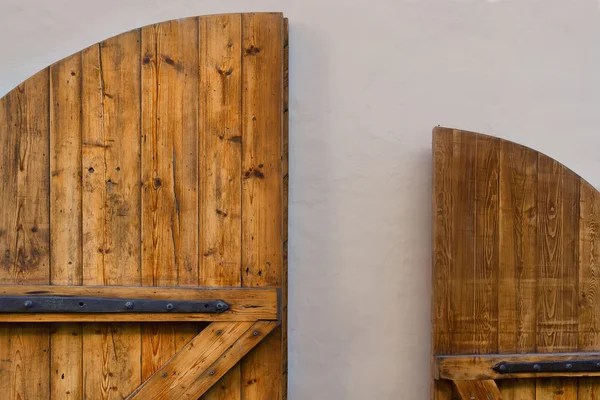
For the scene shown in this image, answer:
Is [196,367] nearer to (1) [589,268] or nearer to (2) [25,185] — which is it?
(2) [25,185]

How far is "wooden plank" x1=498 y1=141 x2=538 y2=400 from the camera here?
128 cm

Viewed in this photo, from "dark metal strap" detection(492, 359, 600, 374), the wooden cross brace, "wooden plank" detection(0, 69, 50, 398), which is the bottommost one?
"dark metal strap" detection(492, 359, 600, 374)

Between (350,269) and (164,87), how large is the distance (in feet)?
2.35

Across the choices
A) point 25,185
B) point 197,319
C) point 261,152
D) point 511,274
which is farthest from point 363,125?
point 25,185

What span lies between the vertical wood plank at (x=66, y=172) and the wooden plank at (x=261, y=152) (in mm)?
416

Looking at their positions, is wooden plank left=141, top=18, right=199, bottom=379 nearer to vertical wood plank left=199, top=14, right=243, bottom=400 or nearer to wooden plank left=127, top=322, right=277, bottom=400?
vertical wood plank left=199, top=14, right=243, bottom=400

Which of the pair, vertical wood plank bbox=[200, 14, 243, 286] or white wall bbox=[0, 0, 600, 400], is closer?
vertical wood plank bbox=[200, 14, 243, 286]

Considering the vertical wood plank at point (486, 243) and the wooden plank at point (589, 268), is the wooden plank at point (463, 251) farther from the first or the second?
the wooden plank at point (589, 268)

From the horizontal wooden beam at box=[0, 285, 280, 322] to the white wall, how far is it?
192mm

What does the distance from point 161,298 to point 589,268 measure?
117 cm

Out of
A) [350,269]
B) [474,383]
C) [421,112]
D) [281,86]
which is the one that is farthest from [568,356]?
[281,86]

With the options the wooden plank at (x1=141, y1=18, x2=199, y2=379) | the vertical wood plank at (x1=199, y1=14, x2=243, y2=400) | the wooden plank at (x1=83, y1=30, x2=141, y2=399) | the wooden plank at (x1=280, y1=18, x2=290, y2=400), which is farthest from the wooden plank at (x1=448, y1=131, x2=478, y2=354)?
the wooden plank at (x1=83, y1=30, x2=141, y2=399)

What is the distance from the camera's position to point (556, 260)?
4.26 feet

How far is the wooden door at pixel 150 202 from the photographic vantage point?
3.80 ft
